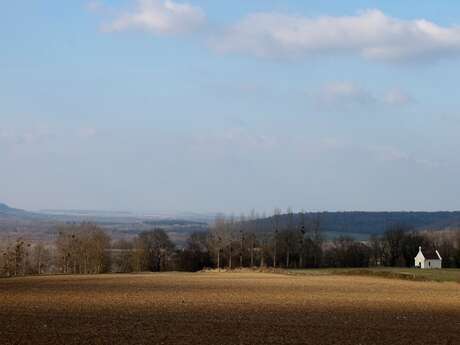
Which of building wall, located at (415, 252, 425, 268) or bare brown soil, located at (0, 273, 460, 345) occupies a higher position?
bare brown soil, located at (0, 273, 460, 345)

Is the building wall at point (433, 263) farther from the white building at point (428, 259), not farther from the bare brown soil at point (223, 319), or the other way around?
the bare brown soil at point (223, 319)

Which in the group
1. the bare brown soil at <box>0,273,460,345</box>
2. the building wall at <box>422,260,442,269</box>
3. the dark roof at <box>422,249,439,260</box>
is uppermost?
the bare brown soil at <box>0,273,460,345</box>

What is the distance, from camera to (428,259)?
412 ft

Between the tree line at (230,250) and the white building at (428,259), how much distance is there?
2379 millimetres

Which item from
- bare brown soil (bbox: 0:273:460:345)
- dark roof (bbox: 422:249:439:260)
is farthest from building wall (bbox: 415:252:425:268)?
bare brown soil (bbox: 0:273:460:345)

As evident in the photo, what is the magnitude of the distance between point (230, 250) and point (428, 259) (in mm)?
36456

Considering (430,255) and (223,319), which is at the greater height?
(223,319)

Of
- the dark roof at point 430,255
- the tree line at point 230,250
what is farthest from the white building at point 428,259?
the tree line at point 230,250

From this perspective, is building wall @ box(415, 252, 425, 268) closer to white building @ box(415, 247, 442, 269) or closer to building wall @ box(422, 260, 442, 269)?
white building @ box(415, 247, 442, 269)

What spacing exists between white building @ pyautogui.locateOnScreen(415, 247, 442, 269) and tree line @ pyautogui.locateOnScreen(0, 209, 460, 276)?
7.81ft

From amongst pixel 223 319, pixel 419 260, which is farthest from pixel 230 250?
pixel 223 319

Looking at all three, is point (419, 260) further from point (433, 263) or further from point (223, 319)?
point (223, 319)

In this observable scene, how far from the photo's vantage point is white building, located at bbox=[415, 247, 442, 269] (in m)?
124

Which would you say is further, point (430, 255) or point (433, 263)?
point (430, 255)
